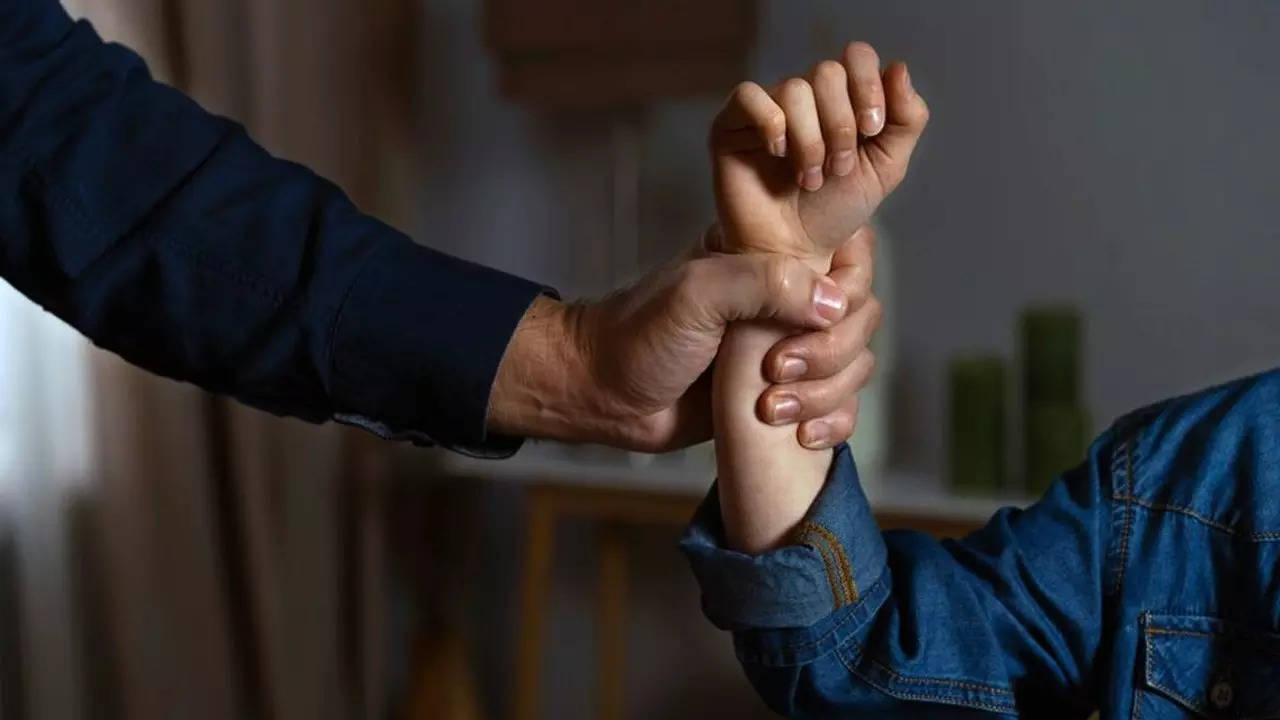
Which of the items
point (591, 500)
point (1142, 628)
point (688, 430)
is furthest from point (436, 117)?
point (1142, 628)

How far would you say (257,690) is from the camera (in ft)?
7.59

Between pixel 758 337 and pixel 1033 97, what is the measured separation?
1393 mm

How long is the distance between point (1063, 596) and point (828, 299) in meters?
0.24

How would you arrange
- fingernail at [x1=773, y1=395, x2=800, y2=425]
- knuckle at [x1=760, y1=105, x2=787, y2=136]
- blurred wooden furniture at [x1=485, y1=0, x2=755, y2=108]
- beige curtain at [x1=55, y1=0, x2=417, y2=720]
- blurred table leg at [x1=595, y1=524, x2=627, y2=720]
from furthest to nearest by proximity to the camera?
blurred table leg at [x1=595, y1=524, x2=627, y2=720], blurred wooden furniture at [x1=485, y1=0, x2=755, y2=108], beige curtain at [x1=55, y1=0, x2=417, y2=720], fingernail at [x1=773, y1=395, x2=800, y2=425], knuckle at [x1=760, y1=105, x2=787, y2=136]

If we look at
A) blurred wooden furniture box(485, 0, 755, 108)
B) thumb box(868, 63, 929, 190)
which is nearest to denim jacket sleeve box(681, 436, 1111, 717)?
thumb box(868, 63, 929, 190)

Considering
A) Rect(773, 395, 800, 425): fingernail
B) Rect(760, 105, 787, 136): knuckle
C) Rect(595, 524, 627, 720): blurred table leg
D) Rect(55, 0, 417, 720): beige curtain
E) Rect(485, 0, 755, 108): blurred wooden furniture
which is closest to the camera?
Rect(760, 105, 787, 136): knuckle

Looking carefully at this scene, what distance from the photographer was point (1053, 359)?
1.99 meters

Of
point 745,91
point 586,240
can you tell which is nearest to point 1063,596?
point 745,91

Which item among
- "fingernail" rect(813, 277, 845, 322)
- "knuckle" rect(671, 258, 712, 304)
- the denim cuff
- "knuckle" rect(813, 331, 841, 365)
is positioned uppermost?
"knuckle" rect(671, 258, 712, 304)

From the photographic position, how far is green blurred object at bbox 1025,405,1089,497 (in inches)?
77.6

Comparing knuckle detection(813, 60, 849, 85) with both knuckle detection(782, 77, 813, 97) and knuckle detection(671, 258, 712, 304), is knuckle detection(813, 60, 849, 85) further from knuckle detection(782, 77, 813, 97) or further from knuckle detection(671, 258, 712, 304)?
knuckle detection(671, 258, 712, 304)

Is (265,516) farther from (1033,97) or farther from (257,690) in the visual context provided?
(1033,97)

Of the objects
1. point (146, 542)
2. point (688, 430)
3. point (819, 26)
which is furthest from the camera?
point (819, 26)

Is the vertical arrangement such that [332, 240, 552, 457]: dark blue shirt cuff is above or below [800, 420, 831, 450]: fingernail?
above
